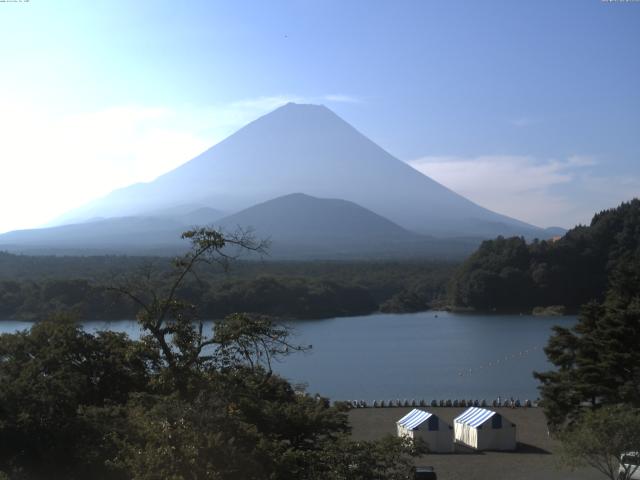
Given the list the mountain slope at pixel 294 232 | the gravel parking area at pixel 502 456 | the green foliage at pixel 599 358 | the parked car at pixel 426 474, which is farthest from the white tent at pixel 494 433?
the mountain slope at pixel 294 232

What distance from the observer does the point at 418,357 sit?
17.8 m

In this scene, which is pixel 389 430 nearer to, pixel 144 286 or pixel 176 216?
pixel 144 286

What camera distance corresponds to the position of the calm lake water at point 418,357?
1409cm

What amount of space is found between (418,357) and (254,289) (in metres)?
10.1

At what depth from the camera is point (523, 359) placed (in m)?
17.2

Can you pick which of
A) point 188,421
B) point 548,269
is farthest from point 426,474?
point 548,269

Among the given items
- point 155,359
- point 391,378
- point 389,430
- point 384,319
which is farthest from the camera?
point 384,319

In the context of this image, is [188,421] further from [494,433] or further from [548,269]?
[548,269]

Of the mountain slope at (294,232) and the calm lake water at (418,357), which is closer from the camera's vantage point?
the calm lake water at (418,357)

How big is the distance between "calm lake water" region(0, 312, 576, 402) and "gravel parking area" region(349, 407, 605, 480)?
1.80 m

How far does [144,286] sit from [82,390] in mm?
1601

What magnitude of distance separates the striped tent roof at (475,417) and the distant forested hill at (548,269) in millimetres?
20152

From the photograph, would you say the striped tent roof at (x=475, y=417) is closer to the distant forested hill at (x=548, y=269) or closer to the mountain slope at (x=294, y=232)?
the distant forested hill at (x=548, y=269)

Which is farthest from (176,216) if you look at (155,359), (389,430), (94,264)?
(155,359)
